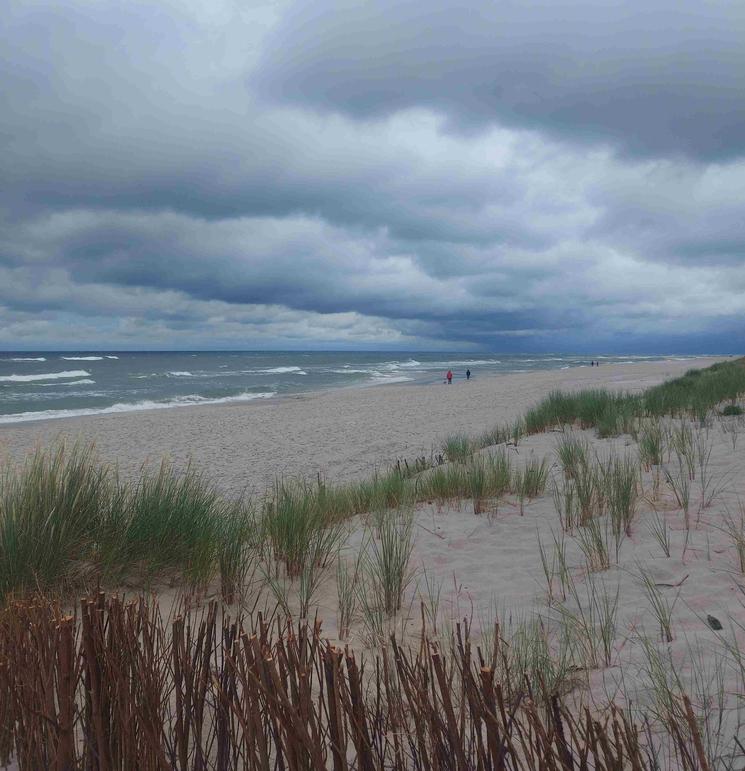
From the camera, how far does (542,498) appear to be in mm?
5719

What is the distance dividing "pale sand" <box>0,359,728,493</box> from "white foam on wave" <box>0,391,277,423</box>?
1.80 metres

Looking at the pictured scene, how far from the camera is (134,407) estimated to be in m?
27.2

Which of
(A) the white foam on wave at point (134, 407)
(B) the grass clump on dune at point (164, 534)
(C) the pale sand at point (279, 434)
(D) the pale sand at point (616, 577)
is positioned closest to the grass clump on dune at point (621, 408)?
(D) the pale sand at point (616, 577)

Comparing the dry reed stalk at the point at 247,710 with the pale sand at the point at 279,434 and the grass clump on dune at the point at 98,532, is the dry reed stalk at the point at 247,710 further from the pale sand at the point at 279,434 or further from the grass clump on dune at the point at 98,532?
the pale sand at the point at 279,434

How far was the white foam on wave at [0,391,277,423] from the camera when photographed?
23153mm

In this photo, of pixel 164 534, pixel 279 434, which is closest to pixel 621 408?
pixel 279 434

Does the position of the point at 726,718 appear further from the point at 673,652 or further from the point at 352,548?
the point at 352,548

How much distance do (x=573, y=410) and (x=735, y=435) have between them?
425 centimetres

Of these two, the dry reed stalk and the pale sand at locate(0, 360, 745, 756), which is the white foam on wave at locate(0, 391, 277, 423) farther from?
the dry reed stalk

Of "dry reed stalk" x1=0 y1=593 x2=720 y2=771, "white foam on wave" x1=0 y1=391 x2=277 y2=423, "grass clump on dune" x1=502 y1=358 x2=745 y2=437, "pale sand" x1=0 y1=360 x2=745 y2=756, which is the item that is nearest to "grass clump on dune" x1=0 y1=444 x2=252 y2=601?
"pale sand" x1=0 y1=360 x2=745 y2=756

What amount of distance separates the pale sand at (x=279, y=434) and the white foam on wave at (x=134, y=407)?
5.92 ft

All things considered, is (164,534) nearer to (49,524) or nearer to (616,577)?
(49,524)

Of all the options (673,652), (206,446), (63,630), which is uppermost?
(63,630)

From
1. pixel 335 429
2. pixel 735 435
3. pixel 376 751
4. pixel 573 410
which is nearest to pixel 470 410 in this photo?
pixel 335 429
